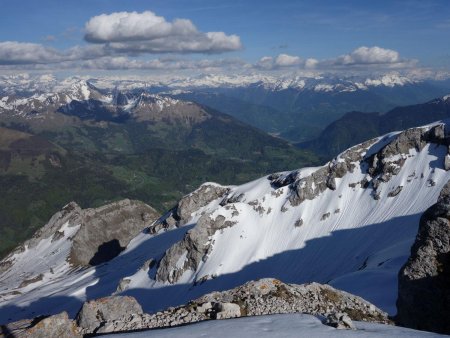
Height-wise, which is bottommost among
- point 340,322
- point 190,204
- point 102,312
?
point 190,204

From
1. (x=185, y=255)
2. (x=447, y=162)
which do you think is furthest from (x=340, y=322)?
(x=447, y=162)

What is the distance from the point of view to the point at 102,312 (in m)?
25.8

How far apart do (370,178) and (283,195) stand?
3140 cm

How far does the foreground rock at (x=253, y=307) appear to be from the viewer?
75.3 feet

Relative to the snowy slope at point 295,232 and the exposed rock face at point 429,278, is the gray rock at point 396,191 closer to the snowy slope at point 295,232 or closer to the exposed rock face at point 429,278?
the snowy slope at point 295,232

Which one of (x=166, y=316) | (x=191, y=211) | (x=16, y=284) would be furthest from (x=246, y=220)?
(x=166, y=316)

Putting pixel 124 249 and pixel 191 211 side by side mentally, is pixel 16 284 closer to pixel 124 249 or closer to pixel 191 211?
pixel 124 249

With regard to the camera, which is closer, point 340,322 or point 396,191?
point 340,322

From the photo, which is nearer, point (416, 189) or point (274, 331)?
point (274, 331)

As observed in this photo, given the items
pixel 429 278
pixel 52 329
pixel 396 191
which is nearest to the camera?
Result: pixel 52 329

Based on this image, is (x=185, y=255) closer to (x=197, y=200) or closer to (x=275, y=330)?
(x=197, y=200)

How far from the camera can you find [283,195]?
15275 centimetres

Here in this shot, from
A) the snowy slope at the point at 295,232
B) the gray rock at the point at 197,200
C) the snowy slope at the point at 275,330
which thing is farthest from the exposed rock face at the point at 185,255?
the snowy slope at the point at 275,330

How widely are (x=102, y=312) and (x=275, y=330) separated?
12414 millimetres
